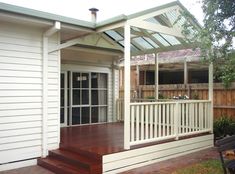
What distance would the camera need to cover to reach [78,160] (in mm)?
5605

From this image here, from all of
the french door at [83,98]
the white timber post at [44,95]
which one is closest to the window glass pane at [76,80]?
the french door at [83,98]

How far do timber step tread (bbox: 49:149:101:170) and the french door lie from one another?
313 centimetres

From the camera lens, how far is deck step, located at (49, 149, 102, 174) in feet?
17.5

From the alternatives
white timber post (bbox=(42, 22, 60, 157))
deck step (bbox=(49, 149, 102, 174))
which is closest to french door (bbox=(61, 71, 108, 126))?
white timber post (bbox=(42, 22, 60, 157))

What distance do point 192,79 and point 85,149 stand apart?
11685 mm

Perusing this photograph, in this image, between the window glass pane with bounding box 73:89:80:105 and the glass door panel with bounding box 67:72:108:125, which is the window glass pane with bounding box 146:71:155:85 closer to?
the glass door panel with bounding box 67:72:108:125

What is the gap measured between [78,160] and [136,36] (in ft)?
14.2

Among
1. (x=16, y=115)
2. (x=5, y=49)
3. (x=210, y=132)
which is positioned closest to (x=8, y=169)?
(x=16, y=115)

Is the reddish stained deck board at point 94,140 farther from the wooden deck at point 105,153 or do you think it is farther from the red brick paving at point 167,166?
the red brick paving at point 167,166

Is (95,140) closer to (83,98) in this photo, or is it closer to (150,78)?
(83,98)

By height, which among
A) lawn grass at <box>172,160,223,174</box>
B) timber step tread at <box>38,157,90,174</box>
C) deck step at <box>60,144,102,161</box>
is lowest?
lawn grass at <box>172,160,223,174</box>

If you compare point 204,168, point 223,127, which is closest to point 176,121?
point 204,168

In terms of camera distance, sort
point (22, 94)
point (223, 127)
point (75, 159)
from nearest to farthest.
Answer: point (75, 159) < point (22, 94) < point (223, 127)

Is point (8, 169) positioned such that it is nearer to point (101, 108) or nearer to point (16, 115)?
point (16, 115)
